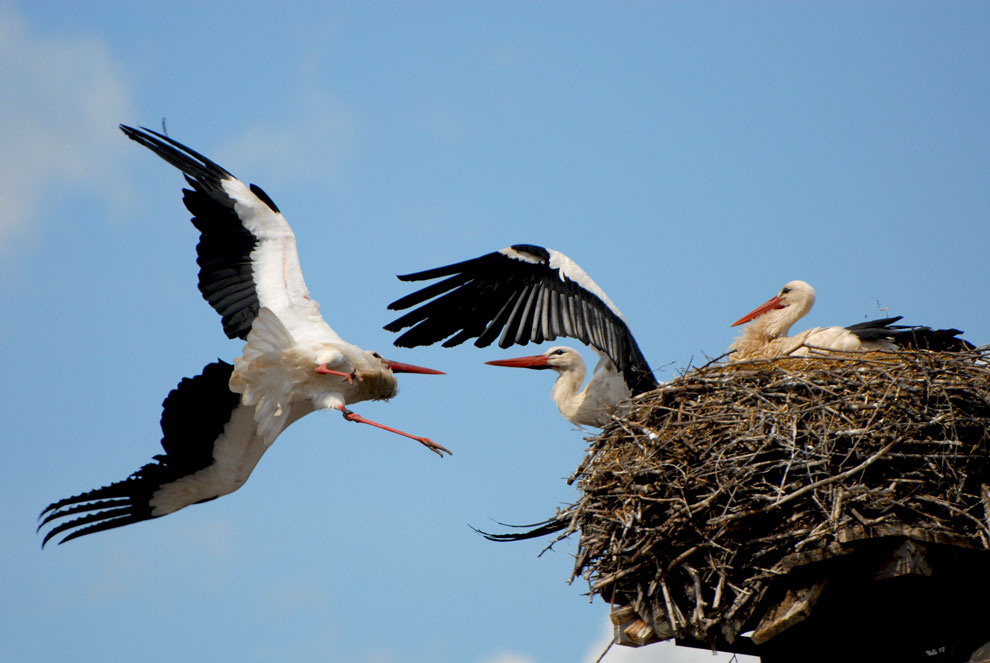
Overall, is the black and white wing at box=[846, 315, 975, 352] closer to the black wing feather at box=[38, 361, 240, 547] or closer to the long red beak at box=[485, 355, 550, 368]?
the long red beak at box=[485, 355, 550, 368]

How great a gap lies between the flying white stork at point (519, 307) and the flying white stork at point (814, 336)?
2.31ft

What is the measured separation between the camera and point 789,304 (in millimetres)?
6195

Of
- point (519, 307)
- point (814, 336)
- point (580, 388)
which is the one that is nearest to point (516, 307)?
point (519, 307)

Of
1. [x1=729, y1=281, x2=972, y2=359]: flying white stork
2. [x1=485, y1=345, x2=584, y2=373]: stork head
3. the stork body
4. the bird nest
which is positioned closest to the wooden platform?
the bird nest

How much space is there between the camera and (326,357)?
5352mm

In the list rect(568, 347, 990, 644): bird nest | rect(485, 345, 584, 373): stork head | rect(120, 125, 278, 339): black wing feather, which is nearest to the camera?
rect(568, 347, 990, 644): bird nest

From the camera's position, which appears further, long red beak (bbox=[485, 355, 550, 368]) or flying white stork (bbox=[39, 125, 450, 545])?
long red beak (bbox=[485, 355, 550, 368])

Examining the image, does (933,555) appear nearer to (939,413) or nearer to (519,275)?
(939,413)

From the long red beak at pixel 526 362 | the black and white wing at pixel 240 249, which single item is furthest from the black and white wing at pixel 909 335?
the black and white wing at pixel 240 249

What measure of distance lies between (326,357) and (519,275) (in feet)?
3.19

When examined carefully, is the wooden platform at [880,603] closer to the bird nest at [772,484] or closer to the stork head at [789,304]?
the bird nest at [772,484]

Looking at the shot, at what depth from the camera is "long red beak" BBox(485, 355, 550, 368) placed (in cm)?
627

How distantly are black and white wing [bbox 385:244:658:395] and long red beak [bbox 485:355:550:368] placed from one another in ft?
3.33

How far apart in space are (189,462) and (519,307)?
5.61 ft
